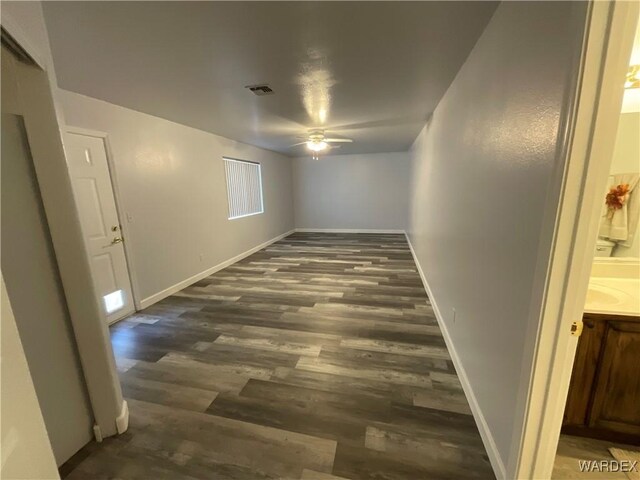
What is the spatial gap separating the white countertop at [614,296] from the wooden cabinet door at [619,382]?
7 cm

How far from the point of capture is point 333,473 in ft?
4.63

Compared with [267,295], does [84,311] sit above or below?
above

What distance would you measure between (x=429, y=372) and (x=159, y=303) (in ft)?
11.0

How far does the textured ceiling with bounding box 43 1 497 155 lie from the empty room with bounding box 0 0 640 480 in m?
0.02

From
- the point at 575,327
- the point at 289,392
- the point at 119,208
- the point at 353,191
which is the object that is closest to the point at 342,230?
the point at 353,191

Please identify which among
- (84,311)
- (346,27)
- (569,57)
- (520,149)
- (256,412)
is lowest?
(256,412)

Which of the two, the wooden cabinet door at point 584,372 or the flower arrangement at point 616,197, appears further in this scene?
the flower arrangement at point 616,197

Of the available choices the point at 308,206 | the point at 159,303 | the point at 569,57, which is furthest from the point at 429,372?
the point at 308,206

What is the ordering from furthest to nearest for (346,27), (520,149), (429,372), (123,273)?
1. (123,273)
2. (429,372)
3. (346,27)
4. (520,149)

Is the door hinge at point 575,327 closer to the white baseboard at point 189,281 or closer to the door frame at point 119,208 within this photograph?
the door frame at point 119,208

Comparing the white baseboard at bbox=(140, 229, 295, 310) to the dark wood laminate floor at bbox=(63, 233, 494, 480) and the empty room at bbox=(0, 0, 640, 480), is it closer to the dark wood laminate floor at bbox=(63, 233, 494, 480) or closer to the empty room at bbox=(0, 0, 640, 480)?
the dark wood laminate floor at bbox=(63, 233, 494, 480)

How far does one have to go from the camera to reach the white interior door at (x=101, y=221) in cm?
273

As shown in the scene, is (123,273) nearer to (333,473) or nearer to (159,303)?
(159,303)

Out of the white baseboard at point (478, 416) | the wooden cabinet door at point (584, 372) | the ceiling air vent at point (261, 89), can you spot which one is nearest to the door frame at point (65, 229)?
the ceiling air vent at point (261, 89)
